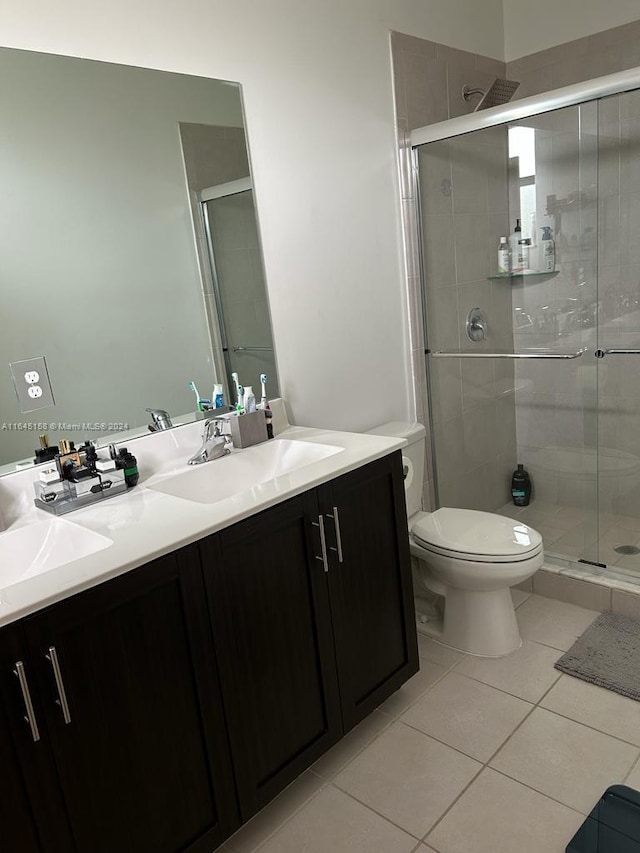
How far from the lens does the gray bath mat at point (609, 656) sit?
2213mm

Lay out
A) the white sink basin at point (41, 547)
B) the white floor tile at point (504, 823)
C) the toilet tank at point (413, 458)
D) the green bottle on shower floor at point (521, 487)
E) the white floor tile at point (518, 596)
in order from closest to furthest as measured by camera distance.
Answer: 1. the white sink basin at point (41, 547)
2. the white floor tile at point (504, 823)
3. the toilet tank at point (413, 458)
4. the white floor tile at point (518, 596)
5. the green bottle on shower floor at point (521, 487)

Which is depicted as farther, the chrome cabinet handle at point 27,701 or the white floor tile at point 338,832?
the white floor tile at point 338,832

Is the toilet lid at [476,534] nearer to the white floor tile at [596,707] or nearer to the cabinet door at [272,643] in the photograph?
the white floor tile at [596,707]

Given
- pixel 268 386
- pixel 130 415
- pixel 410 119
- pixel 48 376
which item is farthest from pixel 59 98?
pixel 410 119

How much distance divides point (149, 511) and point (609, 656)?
5.61ft

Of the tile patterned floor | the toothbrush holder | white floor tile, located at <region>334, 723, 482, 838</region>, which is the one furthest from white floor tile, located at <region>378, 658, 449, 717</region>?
the toothbrush holder

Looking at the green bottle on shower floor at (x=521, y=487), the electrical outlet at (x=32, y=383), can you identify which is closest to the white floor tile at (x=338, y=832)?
the electrical outlet at (x=32, y=383)

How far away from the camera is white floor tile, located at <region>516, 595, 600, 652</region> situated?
8.20ft

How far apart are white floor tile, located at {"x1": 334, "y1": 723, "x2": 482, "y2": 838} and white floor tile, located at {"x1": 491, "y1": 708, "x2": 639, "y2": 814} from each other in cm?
14

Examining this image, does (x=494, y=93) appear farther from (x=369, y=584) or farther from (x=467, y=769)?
(x=467, y=769)

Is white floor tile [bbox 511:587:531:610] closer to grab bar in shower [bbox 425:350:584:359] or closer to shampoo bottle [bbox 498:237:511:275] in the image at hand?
grab bar in shower [bbox 425:350:584:359]

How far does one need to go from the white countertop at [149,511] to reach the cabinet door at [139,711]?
0.12 feet

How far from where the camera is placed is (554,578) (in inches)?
108

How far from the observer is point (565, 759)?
6.31 ft
